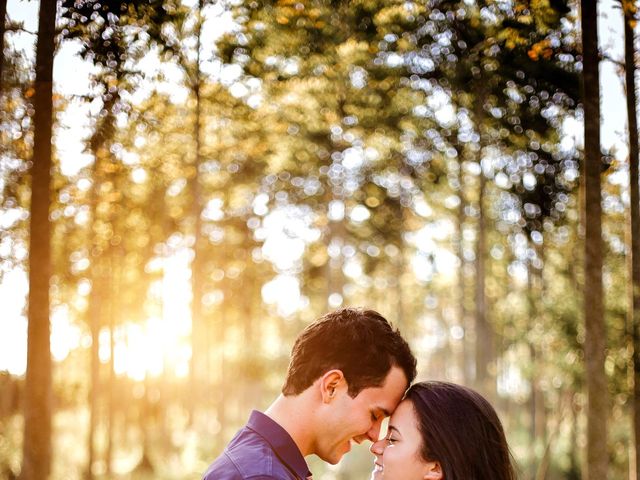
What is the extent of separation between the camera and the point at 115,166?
11711mm

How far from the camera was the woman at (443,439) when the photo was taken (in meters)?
3.46

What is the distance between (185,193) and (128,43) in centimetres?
1549

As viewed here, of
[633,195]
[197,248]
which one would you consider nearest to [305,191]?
[197,248]

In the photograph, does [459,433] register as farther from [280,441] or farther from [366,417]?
[280,441]

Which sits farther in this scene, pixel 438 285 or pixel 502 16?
pixel 438 285

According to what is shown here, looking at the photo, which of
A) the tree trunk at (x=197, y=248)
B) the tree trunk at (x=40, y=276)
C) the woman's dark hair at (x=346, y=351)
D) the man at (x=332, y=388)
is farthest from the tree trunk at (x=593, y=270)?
the tree trunk at (x=197, y=248)

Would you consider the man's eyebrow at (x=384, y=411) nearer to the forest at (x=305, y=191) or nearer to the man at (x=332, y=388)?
the man at (x=332, y=388)

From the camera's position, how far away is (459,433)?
11.5 feet

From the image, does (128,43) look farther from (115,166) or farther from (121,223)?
(121,223)

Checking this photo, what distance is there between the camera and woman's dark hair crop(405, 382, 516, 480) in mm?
3457

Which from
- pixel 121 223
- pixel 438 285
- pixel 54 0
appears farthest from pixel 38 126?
pixel 438 285

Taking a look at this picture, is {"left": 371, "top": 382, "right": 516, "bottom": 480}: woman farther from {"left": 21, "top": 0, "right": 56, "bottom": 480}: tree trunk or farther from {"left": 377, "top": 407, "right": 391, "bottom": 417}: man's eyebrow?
{"left": 21, "top": 0, "right": 56, "bottom": 480}: tree trunk

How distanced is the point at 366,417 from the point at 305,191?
21.3 m

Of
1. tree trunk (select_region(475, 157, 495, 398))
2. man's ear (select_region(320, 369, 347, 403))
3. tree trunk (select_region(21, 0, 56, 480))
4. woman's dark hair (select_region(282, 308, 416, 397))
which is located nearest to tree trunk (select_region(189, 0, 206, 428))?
tree trunk (select_region(475, 157, 495, 398))
